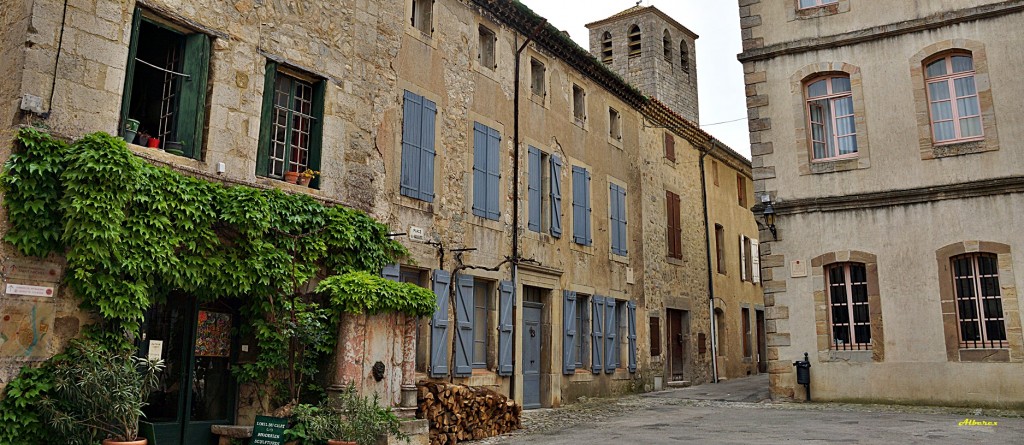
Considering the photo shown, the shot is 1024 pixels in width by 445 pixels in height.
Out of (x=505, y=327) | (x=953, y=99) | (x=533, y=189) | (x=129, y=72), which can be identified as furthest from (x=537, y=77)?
(x=129, y=72)

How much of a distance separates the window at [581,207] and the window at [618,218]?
886 mm

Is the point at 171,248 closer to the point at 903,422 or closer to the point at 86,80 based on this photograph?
the point at 86,80

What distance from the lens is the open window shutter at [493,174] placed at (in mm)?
12548

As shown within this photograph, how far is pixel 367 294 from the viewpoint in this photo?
853 cm

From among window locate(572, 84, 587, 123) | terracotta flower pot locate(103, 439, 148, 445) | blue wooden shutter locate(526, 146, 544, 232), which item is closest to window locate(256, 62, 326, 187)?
terracotta flower pot locate(103, 439, 148, 445)

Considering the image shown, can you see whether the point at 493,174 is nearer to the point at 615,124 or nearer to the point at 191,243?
the point at 615,124

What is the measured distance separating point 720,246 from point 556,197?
27.0 ft

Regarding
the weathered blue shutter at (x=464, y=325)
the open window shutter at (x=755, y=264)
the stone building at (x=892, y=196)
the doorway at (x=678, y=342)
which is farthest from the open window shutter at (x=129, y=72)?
the open window shutter at (x=755, y=264)

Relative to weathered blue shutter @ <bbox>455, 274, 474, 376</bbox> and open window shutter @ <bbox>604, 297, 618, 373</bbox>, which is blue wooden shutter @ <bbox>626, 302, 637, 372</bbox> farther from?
weathered blue shutter @ <bbox>455, 274, 474, 376</bbox>

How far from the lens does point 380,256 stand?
9.93m

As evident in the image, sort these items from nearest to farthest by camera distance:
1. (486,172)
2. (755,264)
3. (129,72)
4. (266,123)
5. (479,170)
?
(129,72)
(266,123)
(479,170)
(486,172)
(755,264)

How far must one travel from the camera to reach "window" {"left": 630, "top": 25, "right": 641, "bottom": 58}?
80.8ft

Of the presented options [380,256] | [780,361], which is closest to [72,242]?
[380,256]

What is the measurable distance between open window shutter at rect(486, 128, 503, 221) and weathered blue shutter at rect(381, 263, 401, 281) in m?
2.49
